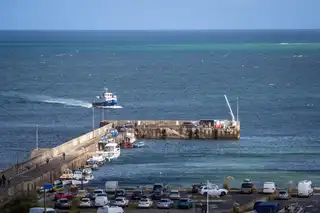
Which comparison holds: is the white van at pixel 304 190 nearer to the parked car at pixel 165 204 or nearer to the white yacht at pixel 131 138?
the parked car at pixel 165 204

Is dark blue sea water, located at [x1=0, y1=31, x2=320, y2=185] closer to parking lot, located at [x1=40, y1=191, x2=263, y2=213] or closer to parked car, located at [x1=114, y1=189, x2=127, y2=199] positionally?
parked car, located at [x1=114, y1=189, x2=127, y2=199]

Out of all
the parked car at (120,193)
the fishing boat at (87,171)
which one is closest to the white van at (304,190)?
the parked car at (120,193)

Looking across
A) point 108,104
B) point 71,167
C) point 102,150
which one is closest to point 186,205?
point 71,167

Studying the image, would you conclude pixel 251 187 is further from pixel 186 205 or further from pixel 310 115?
pixel 310 115

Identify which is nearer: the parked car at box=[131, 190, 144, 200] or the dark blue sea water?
the parked car at box=[131, 190, 144, 200]

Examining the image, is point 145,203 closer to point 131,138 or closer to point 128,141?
point 128,141

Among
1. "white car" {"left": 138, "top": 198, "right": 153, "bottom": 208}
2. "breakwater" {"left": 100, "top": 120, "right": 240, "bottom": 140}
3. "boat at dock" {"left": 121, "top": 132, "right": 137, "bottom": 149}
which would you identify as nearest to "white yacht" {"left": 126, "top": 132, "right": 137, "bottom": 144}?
"boat at dock" {"left": 121, "top": 132, "right": 137, "bottom": 149}
